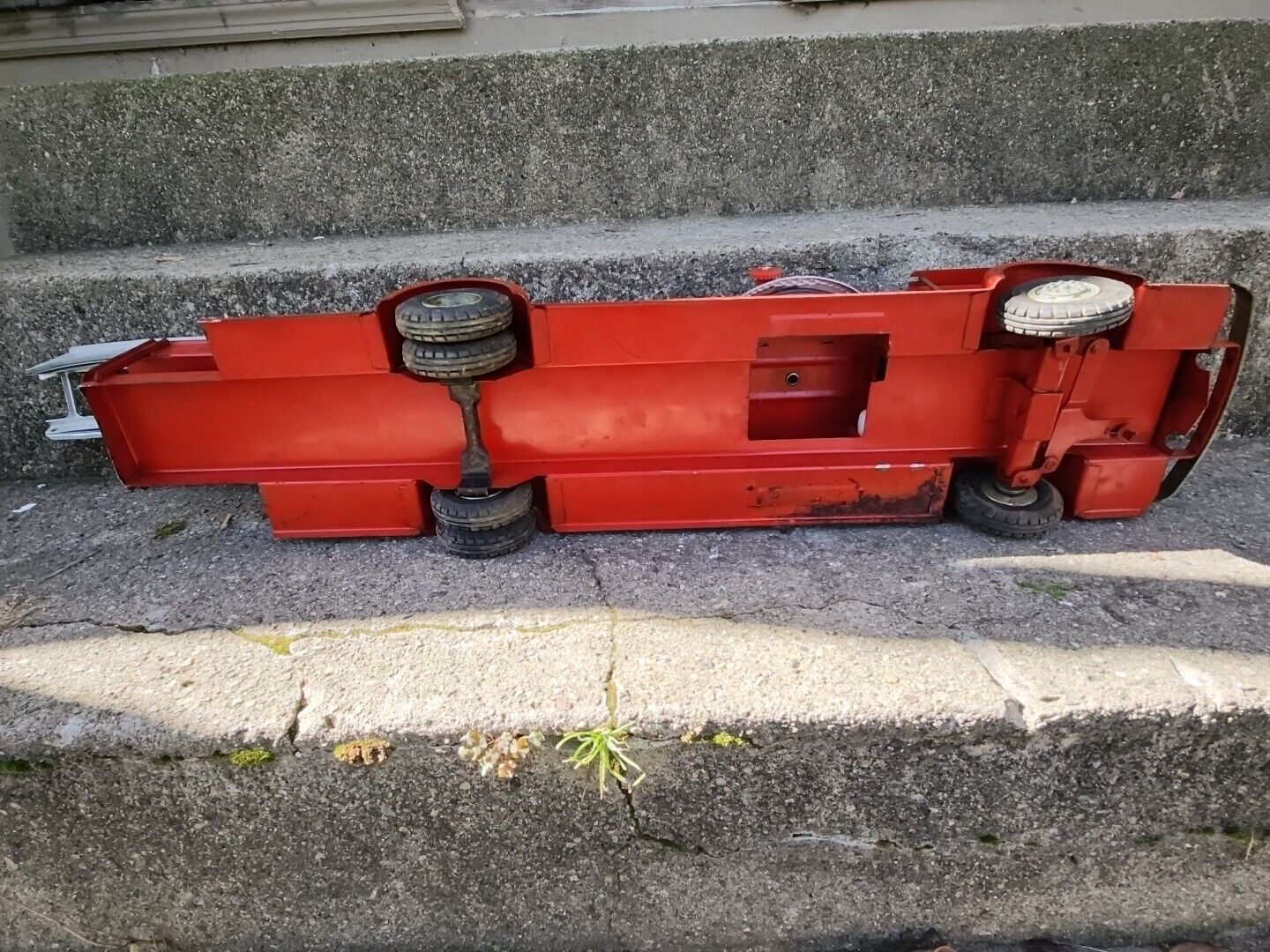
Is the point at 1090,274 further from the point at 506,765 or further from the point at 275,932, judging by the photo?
the point at 275,932

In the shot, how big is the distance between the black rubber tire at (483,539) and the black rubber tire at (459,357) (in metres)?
0.45

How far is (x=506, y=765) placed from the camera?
145 centimetres

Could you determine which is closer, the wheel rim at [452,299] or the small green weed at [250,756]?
the small green weed at [250,756]

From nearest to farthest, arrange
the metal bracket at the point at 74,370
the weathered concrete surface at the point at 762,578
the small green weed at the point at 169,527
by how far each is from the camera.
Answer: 1. the weathered concrete surface at the point at 762,578
2. the metal bracket at the point at 74,370
3. the small green weed at the point at 169,527

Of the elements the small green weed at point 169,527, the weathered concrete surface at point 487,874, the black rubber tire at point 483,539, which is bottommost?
the weathered concrete surface at point 487,874

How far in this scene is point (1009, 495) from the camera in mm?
1958

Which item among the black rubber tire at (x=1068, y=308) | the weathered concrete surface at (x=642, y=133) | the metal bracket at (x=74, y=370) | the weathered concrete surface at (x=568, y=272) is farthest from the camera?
the weathered concrete surface at (x=642, y=133)

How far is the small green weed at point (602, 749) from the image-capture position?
146cm

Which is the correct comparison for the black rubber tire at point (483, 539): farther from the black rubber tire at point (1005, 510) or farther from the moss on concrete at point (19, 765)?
the black rubber tire at point (1005, 510)

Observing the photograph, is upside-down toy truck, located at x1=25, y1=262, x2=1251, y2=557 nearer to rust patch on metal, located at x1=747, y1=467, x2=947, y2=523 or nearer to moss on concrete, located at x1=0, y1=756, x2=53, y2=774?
rust patch on metal, located at x1=747, y1=467, x2=947, y2=523

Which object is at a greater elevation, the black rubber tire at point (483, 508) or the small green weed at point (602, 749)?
the black rubber tire at point (483, 508)

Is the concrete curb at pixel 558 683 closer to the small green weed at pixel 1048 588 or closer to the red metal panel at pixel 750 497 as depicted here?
the small green weed at pixel 1048 588

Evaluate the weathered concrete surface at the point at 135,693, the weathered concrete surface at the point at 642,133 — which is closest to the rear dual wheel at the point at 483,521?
the weathered concrete surface at the point at 135,693

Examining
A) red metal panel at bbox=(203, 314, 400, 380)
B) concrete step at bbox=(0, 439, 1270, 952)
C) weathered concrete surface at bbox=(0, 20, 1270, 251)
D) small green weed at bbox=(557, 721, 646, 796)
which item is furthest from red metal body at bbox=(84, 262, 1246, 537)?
weathered concrete surface at bbox=(0, 20, 1270, 251)
